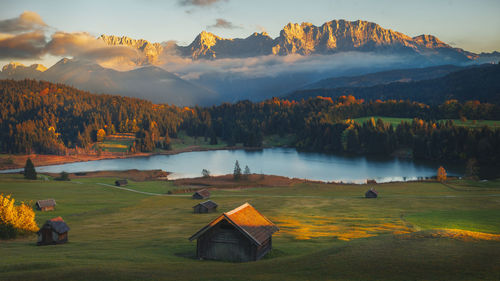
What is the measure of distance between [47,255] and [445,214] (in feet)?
161

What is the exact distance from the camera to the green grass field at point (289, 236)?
2356 cm

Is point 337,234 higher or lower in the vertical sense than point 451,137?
lower

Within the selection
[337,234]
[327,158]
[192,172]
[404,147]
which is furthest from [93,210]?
[404,147]

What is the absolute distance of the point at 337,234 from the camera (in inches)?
1683

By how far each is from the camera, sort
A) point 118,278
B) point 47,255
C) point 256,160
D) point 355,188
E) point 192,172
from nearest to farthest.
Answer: point 118,278 → point 47,255 → point 355,188 → point 192,172 → point 256,160

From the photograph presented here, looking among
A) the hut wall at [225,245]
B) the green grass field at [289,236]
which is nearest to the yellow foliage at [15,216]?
the green grass field at [289,236]

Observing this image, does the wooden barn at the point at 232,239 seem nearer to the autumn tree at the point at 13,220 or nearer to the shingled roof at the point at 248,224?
the shingled roof at the point at 248,224

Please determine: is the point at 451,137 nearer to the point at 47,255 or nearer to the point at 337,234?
the point at 337,234

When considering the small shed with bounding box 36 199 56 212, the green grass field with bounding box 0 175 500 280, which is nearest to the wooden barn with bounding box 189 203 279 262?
the green grass field with bounding box 0 175 500 280

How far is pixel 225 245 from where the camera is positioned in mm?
32719

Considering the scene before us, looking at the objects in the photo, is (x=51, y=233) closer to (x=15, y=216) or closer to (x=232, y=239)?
(x=15, y=216)

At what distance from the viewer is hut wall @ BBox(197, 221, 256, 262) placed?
105ft

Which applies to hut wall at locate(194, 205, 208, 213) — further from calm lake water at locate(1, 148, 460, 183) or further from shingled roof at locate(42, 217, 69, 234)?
calm lake water at locate(1, 148, 460, 183)

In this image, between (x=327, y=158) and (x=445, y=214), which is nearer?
(x=445, y=214)
